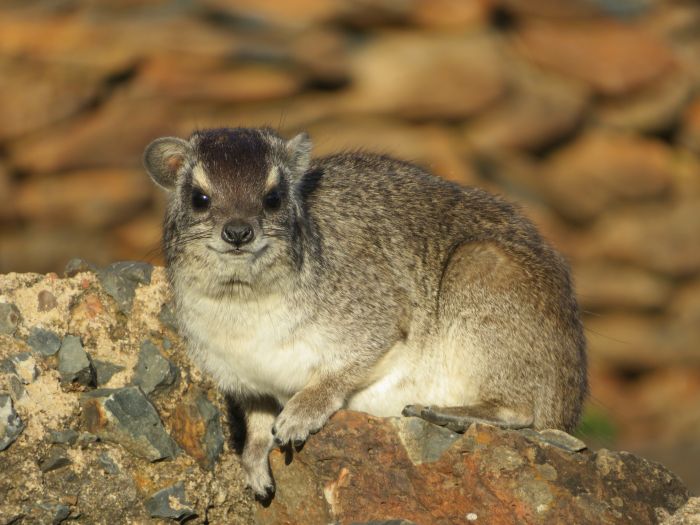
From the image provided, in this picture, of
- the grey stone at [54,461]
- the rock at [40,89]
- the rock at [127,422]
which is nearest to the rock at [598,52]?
the rock at [40,89]

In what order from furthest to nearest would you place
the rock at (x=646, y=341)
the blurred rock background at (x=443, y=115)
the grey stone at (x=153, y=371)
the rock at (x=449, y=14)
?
the rock at (x=646, y=341) < the rock at (x=449, y=14) < the blurred rock background at (x=443, y=115) < the grey stone at (x=153, y=371)

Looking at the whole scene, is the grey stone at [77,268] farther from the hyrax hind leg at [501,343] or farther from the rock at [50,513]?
the hyrax hind leg at [501,343]

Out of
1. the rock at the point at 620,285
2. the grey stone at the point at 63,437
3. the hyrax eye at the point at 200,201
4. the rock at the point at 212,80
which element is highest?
the hyrax eye at the point at 200,201

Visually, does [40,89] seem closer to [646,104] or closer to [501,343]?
[646,104]

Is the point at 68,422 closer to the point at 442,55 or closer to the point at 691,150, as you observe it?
the point at 442,55

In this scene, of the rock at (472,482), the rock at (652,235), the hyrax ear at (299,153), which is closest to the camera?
the rock at (472,482)

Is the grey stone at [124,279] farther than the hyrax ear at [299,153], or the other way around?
the grey stone at [124,279]

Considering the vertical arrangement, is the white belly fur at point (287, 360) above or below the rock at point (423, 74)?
above
